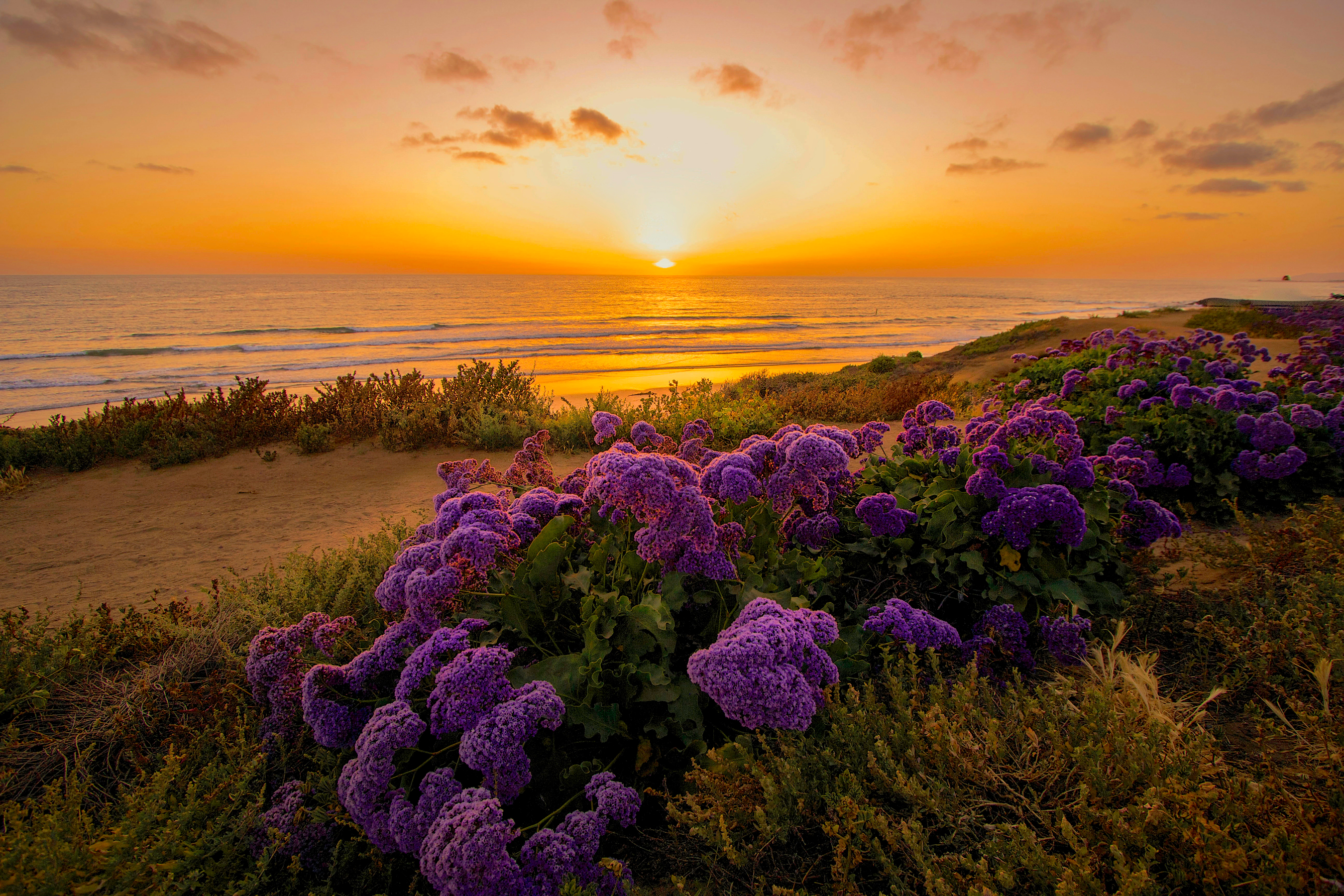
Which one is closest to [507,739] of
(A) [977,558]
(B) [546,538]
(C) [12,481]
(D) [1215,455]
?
(B) [546,538]

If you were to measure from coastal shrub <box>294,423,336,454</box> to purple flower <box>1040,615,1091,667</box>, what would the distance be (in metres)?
8.75

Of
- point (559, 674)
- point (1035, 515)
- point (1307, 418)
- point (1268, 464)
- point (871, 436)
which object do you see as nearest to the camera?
point (559, 674)

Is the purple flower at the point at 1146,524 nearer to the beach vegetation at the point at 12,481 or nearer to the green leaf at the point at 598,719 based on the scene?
the green leaf at the point at 598,719

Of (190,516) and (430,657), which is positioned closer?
(430,657)

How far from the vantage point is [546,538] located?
2.53m

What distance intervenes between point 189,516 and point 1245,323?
2743 cm

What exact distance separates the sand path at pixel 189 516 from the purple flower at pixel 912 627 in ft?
14.6

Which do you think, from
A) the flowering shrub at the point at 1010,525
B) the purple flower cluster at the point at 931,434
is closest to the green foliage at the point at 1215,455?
the flowering shrub at the point at 1010,525

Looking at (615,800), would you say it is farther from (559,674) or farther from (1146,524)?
(1146,524)

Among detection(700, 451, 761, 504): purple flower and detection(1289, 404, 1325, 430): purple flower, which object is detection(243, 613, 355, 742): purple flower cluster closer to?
detection(700, 451, 761, 504): purple flower

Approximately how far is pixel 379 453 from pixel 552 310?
40.4m

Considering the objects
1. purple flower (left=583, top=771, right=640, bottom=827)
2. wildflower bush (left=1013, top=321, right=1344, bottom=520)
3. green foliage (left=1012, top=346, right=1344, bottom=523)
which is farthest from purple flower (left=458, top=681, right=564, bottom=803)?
green foliage (left=1012, top=346, right=1344, bottom=523)

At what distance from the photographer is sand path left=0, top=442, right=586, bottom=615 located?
4.69 m

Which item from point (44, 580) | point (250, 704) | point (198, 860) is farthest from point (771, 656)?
point (44, 580)
